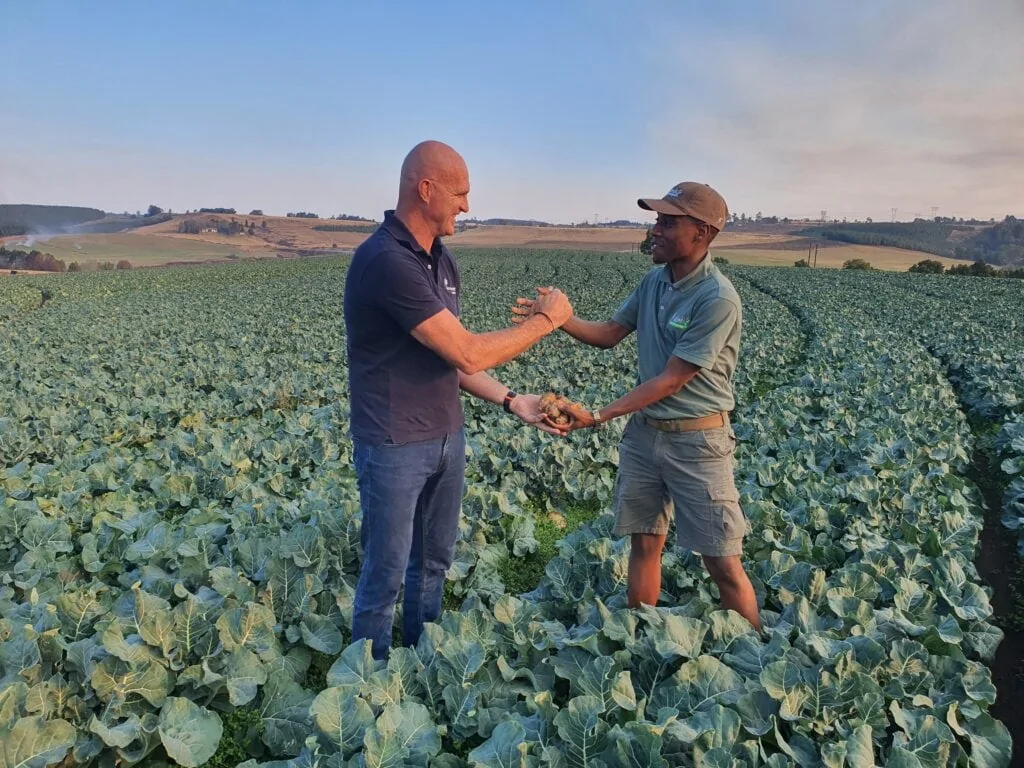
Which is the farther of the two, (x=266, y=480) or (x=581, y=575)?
(x=266, y=480)

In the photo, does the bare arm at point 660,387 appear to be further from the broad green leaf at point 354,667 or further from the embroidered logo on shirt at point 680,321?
the broad green leaf at point 354,667

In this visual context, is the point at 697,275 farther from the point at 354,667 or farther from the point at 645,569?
the point at 354,667

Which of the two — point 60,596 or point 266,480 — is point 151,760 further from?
point 266,480

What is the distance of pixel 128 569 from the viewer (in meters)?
4.76

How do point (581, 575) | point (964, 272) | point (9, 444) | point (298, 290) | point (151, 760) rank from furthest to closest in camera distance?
point (964, 272) < point (298, 290) < point (9, 444) < point (581, 575) < point (151, 760)

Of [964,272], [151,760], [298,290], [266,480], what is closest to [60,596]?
[151,760]

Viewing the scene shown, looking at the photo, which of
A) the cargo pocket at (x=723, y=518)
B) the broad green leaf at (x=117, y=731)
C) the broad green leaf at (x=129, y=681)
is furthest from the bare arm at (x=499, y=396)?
the broad green leaf at (x=117, y=731)

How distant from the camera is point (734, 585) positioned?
3312 mm

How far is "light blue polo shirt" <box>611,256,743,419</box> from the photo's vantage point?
9.61 ft

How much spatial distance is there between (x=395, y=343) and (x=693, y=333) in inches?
53.5

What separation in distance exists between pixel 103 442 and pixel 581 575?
7169mm

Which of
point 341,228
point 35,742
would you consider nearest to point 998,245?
point 341,228

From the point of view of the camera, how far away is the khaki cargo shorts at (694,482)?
3121 mm

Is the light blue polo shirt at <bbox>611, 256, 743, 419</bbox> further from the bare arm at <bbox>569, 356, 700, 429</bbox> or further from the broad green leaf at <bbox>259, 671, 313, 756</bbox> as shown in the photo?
the broad green leaf at <bbox>259, 671, 313, 756</bbox>
